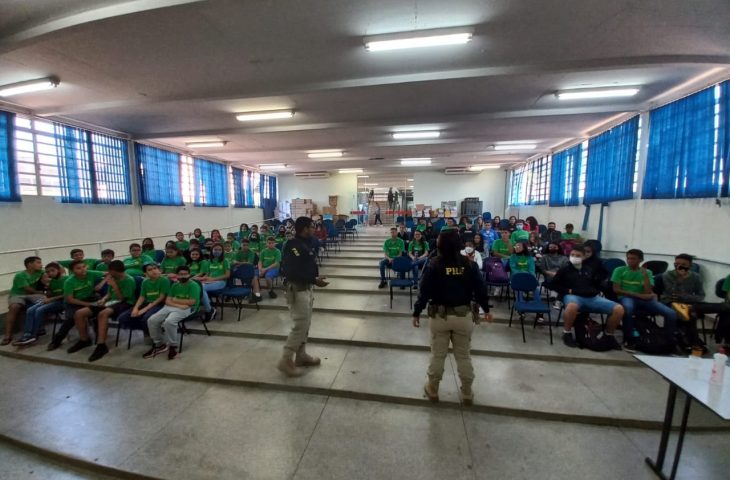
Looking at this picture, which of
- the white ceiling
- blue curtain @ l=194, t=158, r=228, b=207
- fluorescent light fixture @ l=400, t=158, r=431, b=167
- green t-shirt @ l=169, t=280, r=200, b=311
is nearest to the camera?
the white ceiling

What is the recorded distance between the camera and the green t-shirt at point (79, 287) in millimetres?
3801

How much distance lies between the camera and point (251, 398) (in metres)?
2.76

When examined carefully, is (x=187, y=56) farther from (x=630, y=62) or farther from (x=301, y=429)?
(x=630, y=62)

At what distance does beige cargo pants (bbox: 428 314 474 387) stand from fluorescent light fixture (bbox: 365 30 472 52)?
2.99 m

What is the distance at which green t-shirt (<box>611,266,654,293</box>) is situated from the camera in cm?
369

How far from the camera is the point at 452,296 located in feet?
7.70

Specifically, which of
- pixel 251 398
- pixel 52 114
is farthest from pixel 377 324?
pixel 52 114

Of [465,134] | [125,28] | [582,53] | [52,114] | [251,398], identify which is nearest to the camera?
[251,398]

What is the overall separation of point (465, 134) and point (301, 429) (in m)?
7.50

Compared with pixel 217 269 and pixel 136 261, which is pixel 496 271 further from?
pixel 136 261

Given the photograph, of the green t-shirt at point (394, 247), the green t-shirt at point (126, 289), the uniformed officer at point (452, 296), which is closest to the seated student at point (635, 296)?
the uniformed officer at point (452, 296)

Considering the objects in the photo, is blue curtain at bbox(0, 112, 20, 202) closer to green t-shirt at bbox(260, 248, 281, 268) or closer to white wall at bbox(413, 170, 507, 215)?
green t-shirt at bbox(260, 248, 281, 268)

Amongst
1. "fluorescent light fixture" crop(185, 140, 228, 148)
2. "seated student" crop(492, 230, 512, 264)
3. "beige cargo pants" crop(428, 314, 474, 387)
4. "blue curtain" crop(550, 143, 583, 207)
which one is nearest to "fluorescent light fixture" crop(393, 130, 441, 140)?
"seated student" crop(492, 230, 512, 264)

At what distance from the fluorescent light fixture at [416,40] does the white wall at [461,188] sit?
414 inches
